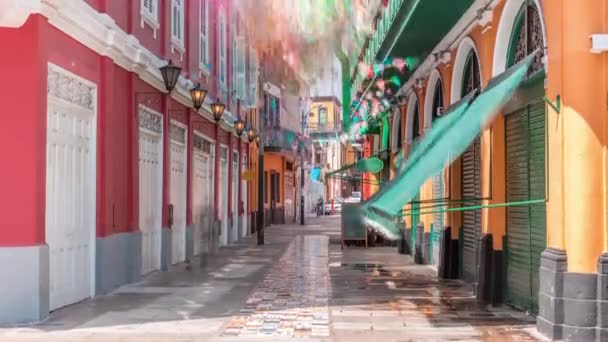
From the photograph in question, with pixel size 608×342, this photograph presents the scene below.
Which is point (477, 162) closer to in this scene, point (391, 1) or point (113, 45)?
point (391, 1)

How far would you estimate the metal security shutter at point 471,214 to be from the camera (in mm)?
12898

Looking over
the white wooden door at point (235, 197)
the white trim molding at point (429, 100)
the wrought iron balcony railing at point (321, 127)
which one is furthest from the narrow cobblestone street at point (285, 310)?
the wrought iron balcony railing at point (321, 127)

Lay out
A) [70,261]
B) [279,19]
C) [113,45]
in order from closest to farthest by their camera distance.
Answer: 1. [70,261]
2. [113,45]
3. [279,19]

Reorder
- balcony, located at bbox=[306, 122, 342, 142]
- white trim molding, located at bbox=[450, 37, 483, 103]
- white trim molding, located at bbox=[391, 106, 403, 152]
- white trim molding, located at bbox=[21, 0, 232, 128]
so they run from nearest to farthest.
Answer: white trim molding, located at bbox=[21, 0, 232, 128]
white trim molding, located at bbox=[450, 37, 483, 103]
white trim molding, located at bbox=[391, 106, 403, 152]
balcony, located at bbox=[306, 122, 342, 142]

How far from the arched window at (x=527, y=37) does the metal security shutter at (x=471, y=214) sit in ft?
7.50

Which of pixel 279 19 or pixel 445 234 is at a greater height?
pixel 279 19

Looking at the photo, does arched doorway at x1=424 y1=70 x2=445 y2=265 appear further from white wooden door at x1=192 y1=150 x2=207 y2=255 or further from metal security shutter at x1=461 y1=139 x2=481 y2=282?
white wooden door at x1=192 y1=150 x2=207 y2=255

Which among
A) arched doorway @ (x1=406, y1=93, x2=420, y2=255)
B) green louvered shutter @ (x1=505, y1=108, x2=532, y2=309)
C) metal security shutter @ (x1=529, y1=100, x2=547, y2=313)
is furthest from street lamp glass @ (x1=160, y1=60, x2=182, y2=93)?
arched doorway @ (x1=406, y1=93, x2=420, y2=255)

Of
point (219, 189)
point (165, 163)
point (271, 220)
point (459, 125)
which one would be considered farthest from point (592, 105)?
point (271, 220)

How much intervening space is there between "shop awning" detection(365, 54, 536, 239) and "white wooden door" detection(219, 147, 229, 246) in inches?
600

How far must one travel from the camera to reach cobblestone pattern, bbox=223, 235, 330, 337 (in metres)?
9.23

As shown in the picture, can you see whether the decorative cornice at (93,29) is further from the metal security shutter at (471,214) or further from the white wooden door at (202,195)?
the metal security shutter at (471,214)

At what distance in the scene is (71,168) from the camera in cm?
1105

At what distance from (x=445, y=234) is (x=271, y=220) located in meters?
25.3
